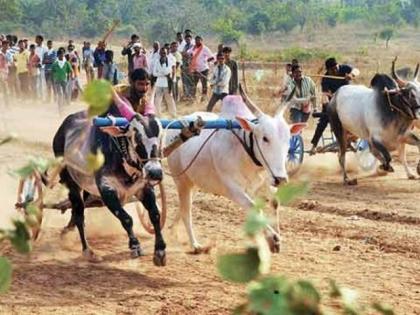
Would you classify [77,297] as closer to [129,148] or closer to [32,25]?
[129,148]

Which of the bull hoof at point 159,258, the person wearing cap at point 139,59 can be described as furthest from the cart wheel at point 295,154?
the person wearing cap at point 139,59

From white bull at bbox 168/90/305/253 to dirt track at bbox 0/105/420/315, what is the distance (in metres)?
0.56

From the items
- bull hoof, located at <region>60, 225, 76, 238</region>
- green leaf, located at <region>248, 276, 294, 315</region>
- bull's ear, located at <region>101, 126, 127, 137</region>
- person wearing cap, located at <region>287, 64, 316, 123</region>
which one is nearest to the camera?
green leaf, located at <region>248, 276, 294, 315</region>

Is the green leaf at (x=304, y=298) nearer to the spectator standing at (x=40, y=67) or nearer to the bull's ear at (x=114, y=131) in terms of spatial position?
the bull's ear at (x=114, y=131)

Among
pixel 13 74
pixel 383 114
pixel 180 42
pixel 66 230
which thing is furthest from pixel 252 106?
pixel 13 74

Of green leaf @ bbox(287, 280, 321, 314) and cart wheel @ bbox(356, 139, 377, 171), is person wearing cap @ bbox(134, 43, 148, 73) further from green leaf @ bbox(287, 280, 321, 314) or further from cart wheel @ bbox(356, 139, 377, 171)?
green leaf @ bbox(287, 280, 321, 314)

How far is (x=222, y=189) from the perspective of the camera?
24.3ft

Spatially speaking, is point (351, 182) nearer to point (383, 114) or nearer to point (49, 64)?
point (383, 114)

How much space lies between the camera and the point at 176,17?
59.6 metres

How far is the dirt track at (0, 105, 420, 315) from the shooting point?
6.46 meters

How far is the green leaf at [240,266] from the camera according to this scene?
1355mm

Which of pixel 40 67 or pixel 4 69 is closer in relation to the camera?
pixel 4 69

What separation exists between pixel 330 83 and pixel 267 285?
12.9 meters

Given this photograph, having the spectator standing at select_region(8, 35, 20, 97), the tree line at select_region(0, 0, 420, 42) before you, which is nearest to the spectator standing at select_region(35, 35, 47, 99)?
the spectator standing at select_region(8, 35, 20, 97)
